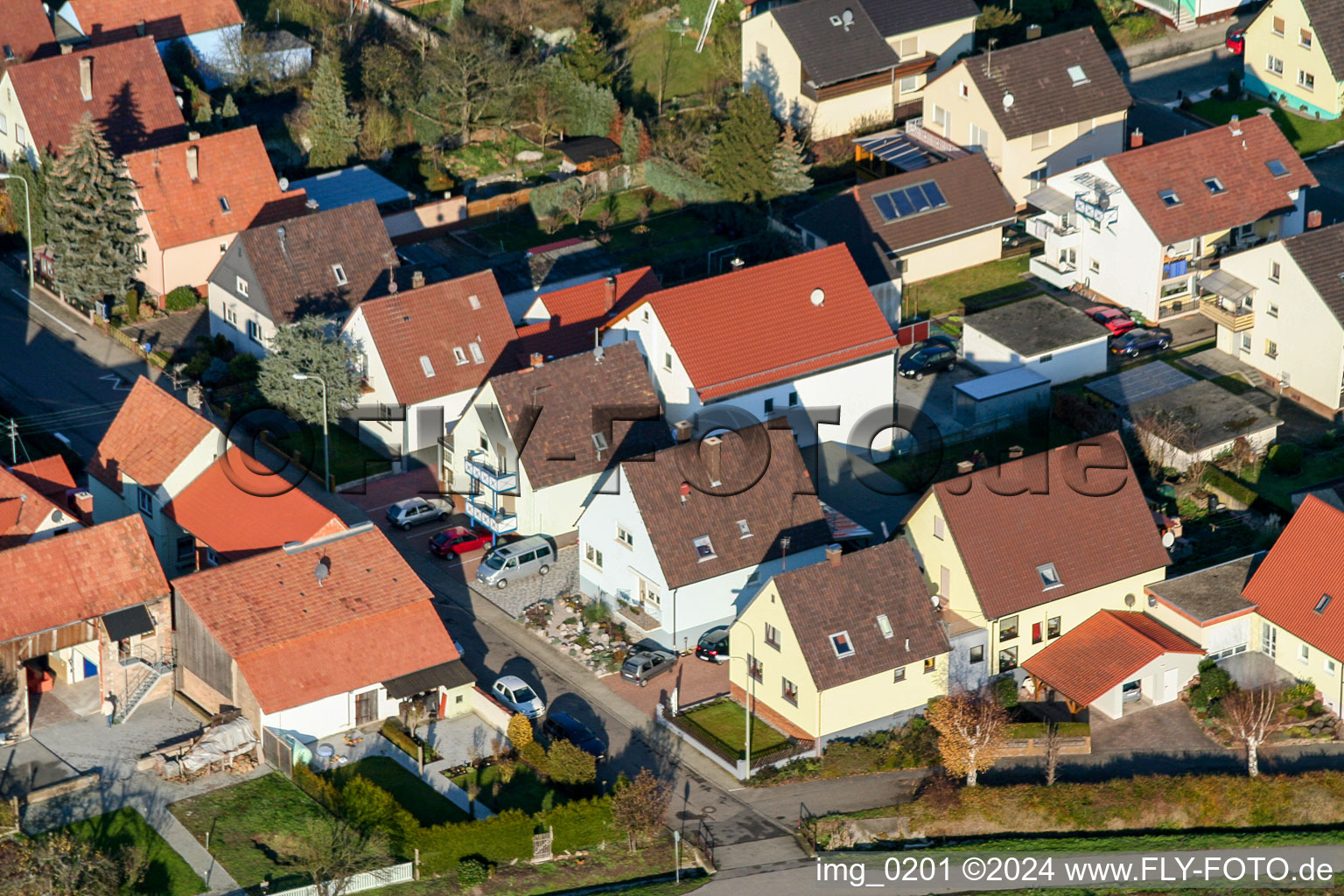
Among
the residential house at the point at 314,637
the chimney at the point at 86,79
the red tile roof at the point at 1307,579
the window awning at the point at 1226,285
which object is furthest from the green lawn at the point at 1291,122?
the residential house at the point at 314,637

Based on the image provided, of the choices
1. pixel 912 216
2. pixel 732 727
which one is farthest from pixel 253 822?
pixel 912 216

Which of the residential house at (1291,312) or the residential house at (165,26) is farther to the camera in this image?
the residential house at (165,26)

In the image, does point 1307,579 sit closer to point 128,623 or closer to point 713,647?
point 713,647

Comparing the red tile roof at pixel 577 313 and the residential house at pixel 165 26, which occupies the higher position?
the residential house at pixel 165 26

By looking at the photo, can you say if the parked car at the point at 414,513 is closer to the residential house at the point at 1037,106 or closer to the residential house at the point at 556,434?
the residential house at the point at 556,434

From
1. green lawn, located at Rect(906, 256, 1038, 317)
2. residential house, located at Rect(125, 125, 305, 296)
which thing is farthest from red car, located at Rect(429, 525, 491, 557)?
green lawn, located at Rect(906, 256, 1038, 317)

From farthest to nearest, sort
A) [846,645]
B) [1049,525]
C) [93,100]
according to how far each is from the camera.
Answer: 1. [93,100]
2. [1049,525]
3. [846,645]
